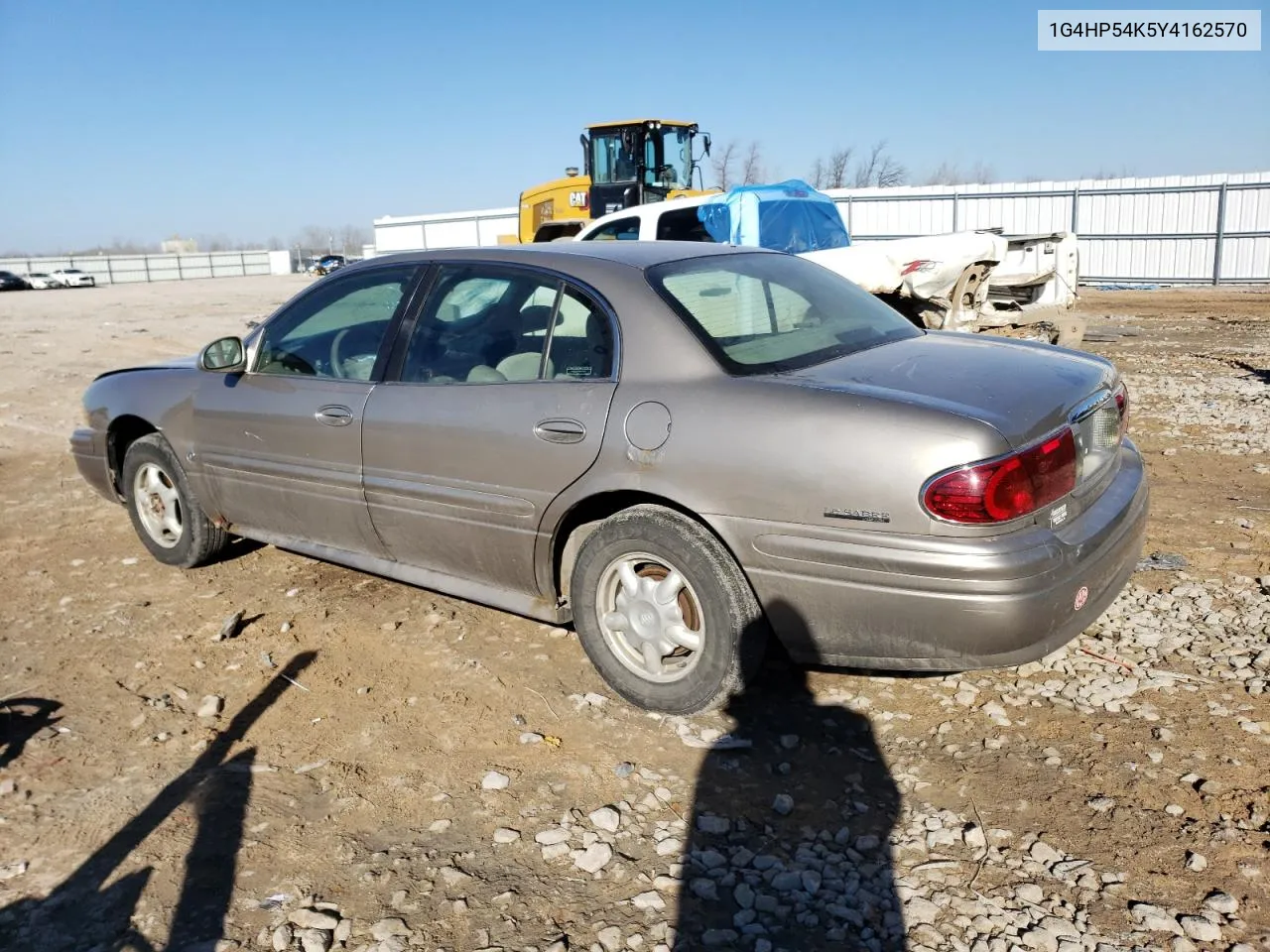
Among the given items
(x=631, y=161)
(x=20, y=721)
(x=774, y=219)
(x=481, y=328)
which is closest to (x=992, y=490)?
(x=481, y=328)

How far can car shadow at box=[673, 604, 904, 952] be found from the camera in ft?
8.21

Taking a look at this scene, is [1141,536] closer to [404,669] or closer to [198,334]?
[404,669]

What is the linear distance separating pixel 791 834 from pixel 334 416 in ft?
8.38

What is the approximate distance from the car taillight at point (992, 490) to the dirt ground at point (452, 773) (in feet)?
2.76

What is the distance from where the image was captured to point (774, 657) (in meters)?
4.01

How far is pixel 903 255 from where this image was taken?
31.7 feet

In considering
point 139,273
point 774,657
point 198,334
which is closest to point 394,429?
point 774,657

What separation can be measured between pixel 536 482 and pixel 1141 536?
2163 millimetres

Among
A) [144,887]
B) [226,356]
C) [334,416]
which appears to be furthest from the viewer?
[226,356]

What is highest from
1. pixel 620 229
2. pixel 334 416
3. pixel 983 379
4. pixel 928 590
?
pixel 620 229

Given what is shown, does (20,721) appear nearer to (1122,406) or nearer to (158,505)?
(158,505)

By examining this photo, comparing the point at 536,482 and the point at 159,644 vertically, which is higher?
the point at 536,482

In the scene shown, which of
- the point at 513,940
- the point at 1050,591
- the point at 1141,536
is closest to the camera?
the point at 513,940

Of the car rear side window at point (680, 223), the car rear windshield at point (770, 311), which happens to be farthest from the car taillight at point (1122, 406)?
the car rear side window at point (680, 223)
